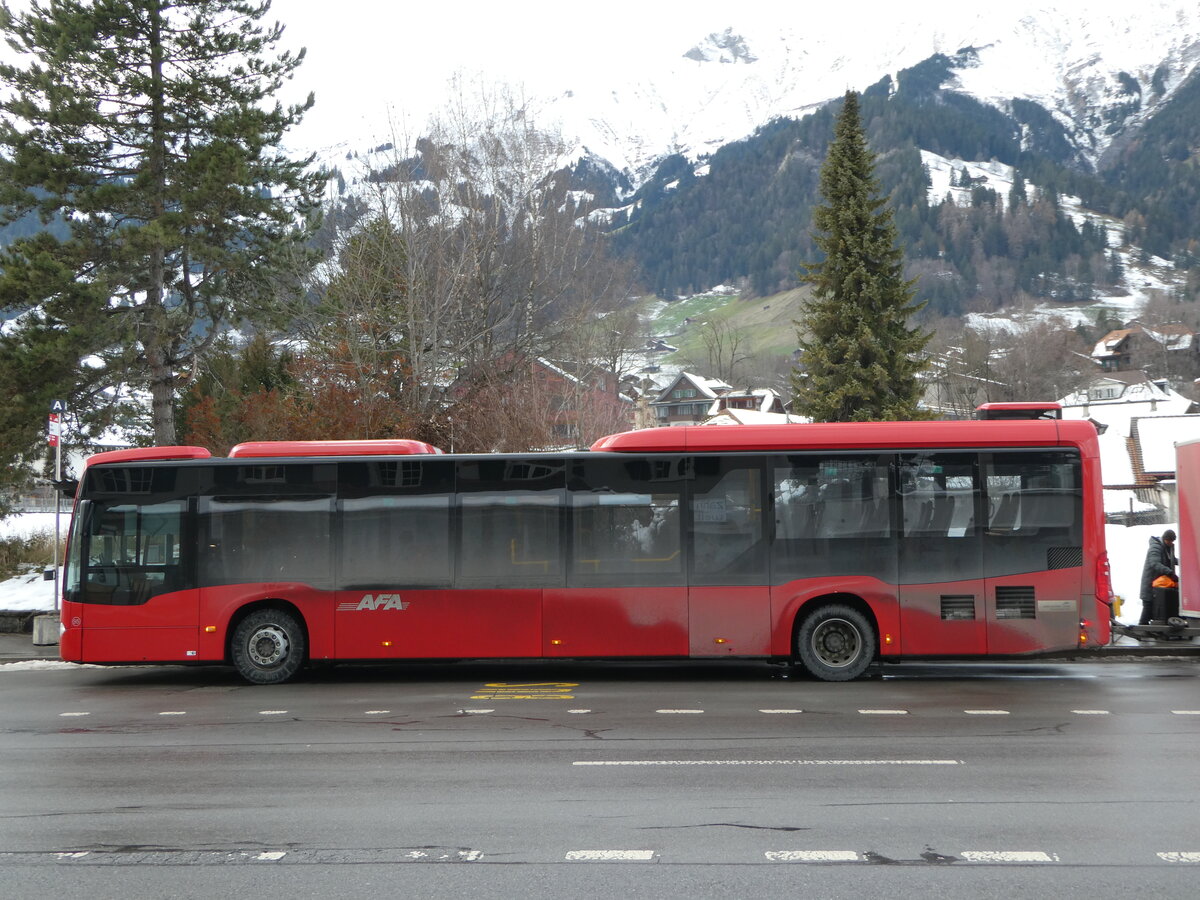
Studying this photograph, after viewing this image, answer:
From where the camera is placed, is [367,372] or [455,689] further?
[367,372]

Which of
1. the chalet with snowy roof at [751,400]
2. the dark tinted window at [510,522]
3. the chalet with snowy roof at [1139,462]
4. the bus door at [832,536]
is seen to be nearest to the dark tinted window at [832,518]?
the bus door at [832,536]

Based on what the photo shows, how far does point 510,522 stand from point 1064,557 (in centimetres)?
700

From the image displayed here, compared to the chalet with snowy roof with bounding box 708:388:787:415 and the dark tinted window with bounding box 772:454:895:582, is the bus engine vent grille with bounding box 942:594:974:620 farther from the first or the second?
the chalet with snowy roof with bounding box 708:388:787:415

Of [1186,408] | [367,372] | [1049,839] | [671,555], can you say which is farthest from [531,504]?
[1186,408]

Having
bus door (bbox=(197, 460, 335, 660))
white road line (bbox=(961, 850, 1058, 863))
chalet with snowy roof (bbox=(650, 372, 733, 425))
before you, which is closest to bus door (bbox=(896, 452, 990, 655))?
bus door (bbox=(197, 460, 335, 660))

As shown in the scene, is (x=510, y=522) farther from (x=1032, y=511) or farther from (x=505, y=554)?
(x=1032, y=511)

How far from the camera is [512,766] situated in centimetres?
940

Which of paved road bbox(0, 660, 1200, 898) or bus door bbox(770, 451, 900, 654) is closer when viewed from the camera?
paved road bbox(0, 660, 1200, 898)

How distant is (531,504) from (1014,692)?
20.8 ft

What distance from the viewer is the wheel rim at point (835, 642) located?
567 inches

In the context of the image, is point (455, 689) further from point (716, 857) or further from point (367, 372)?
point (367, 372)

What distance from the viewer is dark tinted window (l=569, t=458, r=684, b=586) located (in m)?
14.5

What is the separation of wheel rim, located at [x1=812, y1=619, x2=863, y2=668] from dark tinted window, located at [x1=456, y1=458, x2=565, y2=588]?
3.38 metres

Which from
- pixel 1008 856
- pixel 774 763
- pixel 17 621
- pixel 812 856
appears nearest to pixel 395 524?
pixel 774 763
